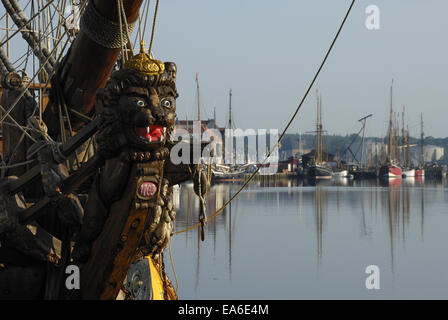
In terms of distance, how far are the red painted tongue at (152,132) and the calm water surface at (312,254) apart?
10.6 meters

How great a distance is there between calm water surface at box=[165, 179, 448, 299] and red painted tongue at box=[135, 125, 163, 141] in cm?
1064

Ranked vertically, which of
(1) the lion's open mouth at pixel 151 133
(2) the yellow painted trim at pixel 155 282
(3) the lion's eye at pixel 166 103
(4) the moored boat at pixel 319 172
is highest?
(3) the lion's eye at pixel 166 103

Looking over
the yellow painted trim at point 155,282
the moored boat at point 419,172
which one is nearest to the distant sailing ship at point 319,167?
the moored boat at point 419,172

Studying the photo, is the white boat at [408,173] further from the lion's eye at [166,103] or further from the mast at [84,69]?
the lion's eye at [166,103]

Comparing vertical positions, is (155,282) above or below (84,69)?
below

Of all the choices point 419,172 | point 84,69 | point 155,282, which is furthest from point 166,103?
point 419,172

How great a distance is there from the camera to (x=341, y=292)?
16141 millimetres

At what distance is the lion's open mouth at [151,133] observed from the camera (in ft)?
16.7

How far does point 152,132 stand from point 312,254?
1778cm

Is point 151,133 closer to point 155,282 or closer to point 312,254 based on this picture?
point 155,282

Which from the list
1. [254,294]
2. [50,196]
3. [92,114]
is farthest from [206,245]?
[50,196]

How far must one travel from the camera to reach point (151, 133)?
16.8 feet

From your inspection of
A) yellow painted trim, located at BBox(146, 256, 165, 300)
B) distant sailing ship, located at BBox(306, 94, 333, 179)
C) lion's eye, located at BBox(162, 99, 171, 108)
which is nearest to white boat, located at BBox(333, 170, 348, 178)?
distant sailing ship, located at BBox(306, 94, 333, 179)

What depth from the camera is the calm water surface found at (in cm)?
1641
